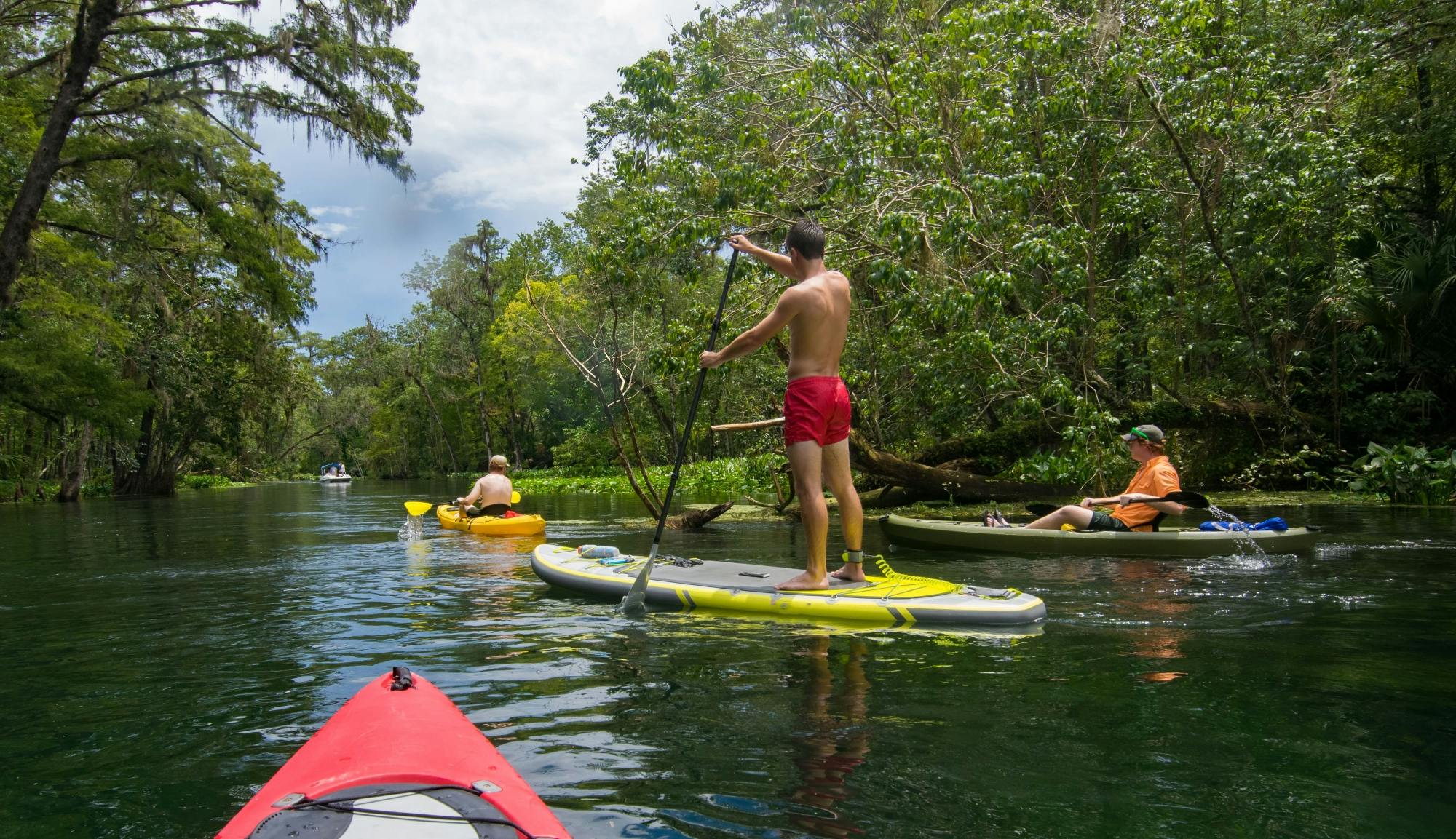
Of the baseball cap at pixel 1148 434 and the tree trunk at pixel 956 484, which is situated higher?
the baseball cap at pixel 1148 434

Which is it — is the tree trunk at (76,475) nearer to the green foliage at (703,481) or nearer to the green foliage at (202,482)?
the green foliage at (703,481)

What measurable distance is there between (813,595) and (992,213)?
7.32m

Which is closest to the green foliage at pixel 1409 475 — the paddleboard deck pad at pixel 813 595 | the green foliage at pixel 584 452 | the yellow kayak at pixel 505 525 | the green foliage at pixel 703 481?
the green foliage at pixel 703 481

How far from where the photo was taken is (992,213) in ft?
35.6

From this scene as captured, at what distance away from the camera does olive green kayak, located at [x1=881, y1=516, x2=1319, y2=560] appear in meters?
7.06

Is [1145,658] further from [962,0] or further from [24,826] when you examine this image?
[962,0]

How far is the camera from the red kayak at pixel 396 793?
1.70m

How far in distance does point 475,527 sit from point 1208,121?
10.2 metres

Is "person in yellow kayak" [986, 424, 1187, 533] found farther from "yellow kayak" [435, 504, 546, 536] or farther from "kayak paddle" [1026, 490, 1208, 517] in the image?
"yellow kayak" [435, 504, 546, 536]

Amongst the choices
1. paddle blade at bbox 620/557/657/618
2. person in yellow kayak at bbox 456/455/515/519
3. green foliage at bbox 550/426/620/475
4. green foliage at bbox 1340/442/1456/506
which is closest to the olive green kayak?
paddle blade at bbox 620/557/657/618

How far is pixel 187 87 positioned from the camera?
13875 millimetres

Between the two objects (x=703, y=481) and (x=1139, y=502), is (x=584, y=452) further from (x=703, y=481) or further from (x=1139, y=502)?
(x=1139, y=502)

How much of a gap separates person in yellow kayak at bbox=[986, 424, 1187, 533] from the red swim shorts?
3.55 metres

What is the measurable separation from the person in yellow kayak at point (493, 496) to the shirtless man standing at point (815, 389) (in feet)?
22.0
